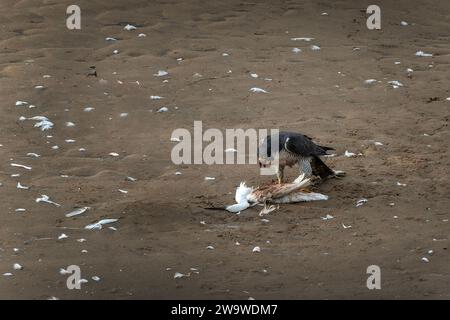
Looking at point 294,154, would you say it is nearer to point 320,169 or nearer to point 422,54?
point 320,169

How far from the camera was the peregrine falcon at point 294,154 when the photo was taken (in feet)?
24.6

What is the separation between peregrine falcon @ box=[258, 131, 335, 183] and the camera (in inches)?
295

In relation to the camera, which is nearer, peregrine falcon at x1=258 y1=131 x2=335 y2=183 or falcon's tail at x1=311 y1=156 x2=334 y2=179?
peregrine falcon at x1=258 y1=131 x2=335 y2=183

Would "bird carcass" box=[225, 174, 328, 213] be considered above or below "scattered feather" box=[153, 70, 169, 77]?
below

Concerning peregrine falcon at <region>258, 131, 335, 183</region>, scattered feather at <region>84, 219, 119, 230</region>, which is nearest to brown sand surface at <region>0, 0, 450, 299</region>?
scattered feather at <region>84, 219, 119, 230</region>

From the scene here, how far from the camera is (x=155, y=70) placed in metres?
10.4

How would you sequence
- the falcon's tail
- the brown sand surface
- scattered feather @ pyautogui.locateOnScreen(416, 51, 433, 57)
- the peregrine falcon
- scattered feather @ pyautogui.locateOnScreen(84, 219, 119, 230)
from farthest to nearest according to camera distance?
1. scattered feather @ pyautogui.locateOnScreen(416, 51, 433, 57)
2. the falcon's tail
3. the peregrine falcon
4. scattered feather @ pyautogui.locateOnScreen(84, 219, 119, 230)
5. the brown sand surface

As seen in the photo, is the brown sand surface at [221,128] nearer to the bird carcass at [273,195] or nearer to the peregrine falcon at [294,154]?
the bird carcass at [273,195]

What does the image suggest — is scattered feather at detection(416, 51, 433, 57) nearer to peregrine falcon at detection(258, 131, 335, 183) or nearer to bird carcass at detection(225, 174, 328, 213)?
peregrine falcon at detection(258, 131, 335, 183)

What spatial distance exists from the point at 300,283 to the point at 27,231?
7.00 ft

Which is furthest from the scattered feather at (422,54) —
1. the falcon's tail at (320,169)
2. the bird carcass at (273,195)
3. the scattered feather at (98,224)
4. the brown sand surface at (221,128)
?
the scattered feather at (98,224)

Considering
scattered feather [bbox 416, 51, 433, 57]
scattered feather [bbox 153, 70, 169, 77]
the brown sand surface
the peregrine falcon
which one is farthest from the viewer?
scattered feather [bbox 416, 51, 433, 57]

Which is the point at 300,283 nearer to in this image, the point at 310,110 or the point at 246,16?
the point at 310,110
